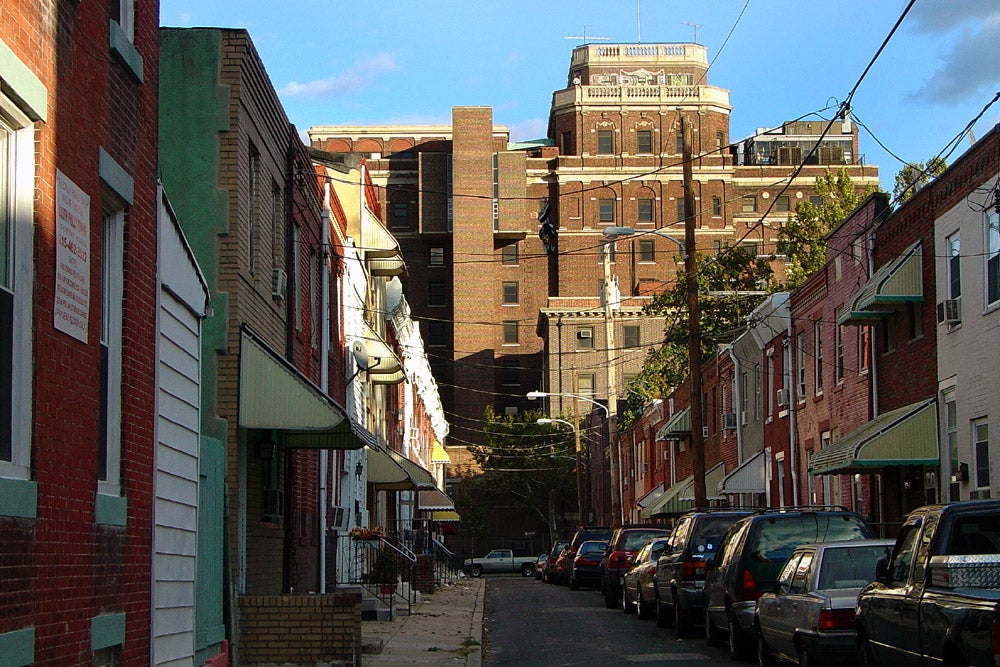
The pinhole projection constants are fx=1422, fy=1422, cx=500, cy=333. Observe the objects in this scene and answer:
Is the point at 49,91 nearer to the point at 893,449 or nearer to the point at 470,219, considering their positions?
the point at 893,449

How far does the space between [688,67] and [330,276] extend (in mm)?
79827

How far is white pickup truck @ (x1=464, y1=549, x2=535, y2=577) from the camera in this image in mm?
72562

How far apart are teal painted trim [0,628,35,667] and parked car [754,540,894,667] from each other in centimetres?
780

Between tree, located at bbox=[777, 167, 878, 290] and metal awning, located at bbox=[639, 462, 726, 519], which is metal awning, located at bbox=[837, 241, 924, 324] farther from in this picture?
tree, located at bbox=[777, 167, 878, 290]

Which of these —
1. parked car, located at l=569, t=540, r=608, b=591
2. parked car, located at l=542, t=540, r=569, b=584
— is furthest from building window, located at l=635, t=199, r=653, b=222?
parked car, located at l=569, t=540, r=608, b=591

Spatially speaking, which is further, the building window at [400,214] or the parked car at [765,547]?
the building window at [400,214]

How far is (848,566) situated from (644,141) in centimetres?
8389

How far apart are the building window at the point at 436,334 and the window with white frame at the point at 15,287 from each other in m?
90.5

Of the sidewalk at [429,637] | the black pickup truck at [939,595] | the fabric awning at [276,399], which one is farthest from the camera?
the sidewalk at [429,637]

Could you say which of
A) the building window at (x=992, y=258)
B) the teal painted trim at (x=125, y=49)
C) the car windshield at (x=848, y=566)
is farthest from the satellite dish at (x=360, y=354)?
the teal painted trim at (x=125, y=49)

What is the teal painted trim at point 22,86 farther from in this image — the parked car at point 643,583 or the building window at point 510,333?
the building window at point 510,333

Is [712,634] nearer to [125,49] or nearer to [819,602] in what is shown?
[819,602]

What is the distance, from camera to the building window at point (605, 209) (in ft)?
311

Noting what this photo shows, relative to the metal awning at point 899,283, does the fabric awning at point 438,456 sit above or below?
below
